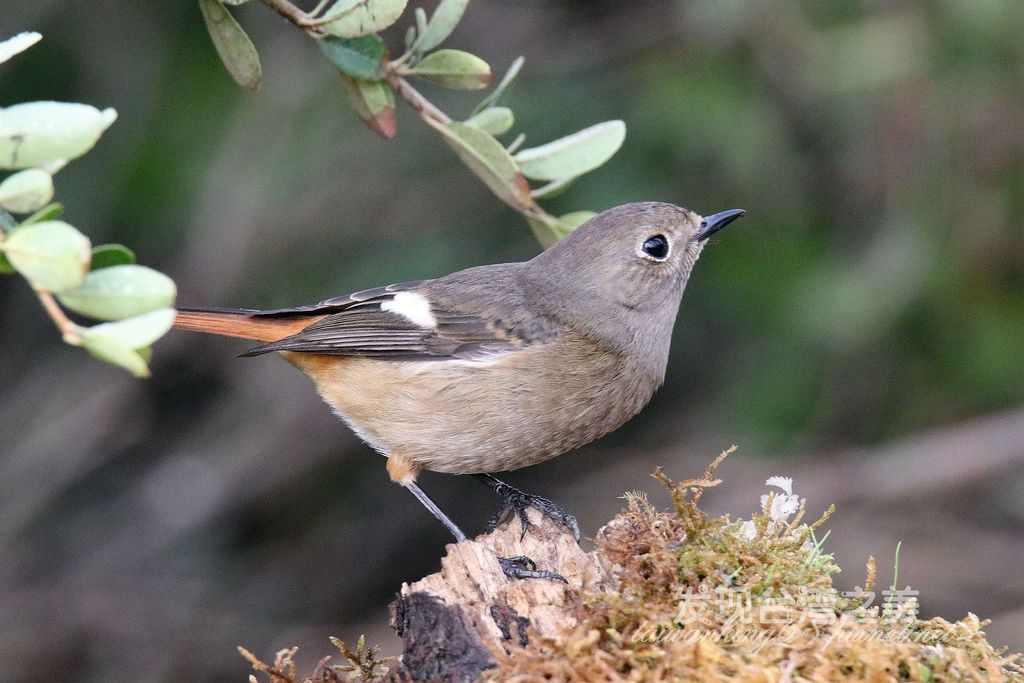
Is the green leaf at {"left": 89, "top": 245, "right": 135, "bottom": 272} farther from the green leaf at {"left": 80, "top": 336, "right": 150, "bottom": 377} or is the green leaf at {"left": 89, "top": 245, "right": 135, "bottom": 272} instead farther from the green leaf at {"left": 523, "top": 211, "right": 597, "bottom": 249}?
the green leaf at {"left": 523, "top": 211, "right": 597, "bottom": 249}

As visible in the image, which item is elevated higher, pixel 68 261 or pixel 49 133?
pixel 49 133

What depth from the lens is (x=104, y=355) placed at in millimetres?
1941

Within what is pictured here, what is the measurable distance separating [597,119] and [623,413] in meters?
2.53

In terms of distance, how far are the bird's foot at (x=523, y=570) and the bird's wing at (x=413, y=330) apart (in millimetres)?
1048

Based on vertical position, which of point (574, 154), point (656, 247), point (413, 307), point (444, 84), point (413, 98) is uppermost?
point (656, 247)

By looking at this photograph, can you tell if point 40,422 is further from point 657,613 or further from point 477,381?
point 657,613

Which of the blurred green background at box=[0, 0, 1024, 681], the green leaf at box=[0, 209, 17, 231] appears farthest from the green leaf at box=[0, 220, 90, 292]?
the blurred green background at box=[0, 0, 1024, 681]

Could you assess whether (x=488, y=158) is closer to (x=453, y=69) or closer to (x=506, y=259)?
(x=453, y=69)

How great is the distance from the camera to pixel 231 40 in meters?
3.29

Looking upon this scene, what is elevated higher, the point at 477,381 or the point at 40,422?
the point at 477,381

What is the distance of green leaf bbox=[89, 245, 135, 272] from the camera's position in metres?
2.28

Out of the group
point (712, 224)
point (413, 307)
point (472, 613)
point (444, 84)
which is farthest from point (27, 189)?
point (712, 224)

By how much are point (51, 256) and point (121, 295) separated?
160mm

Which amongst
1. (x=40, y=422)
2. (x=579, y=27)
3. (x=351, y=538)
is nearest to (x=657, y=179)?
(x=579, y=27)
